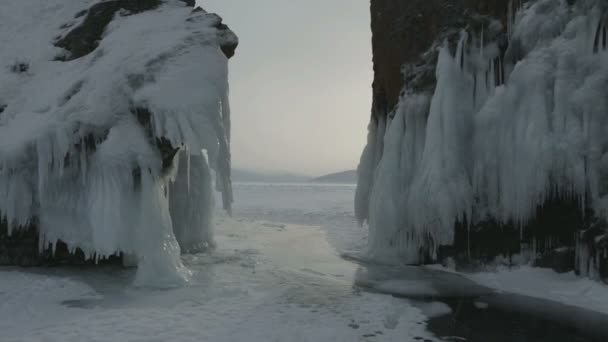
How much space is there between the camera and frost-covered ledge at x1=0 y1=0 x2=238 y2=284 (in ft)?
25.5

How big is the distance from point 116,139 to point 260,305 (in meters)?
4.07

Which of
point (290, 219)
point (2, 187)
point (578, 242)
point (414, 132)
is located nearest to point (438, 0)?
point (414, 132)

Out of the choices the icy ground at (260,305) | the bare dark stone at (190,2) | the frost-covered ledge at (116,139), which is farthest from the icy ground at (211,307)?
the bare dark stone at (190,2)

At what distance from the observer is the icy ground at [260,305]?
210 inches

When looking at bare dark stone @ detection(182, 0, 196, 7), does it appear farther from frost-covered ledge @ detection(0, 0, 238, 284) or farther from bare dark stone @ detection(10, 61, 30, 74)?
bare dark stone @ detection(10, 61, 30, 74)

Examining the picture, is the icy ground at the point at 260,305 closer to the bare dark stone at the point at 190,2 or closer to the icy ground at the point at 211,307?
the icy ground at the point at 211,307

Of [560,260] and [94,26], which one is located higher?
[94,26]

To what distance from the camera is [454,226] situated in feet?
30.7

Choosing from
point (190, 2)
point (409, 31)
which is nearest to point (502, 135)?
point (409, 31)

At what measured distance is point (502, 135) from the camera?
8484mm

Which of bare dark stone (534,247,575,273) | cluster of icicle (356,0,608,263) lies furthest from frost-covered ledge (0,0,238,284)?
bare dark stone (534,247,575,273)

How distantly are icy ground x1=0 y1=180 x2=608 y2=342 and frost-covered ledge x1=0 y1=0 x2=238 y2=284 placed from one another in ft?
2.60

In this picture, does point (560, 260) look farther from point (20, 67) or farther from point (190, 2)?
point (20, 67)

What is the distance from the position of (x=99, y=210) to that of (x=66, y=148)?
4.49 feet
